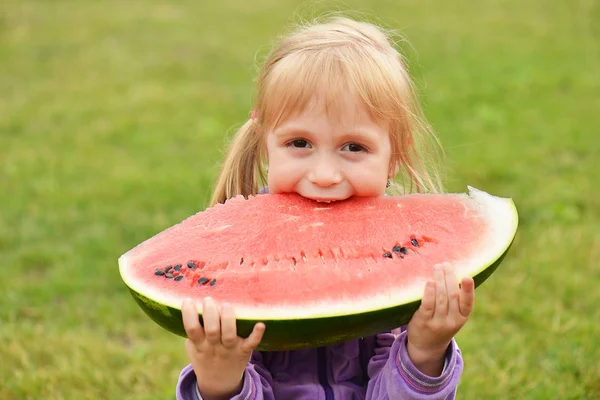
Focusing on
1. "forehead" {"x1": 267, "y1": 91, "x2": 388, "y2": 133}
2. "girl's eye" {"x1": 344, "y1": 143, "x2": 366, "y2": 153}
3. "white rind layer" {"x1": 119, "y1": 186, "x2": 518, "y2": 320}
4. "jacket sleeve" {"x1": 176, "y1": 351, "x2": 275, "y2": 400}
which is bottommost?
"jacket sleeve" {"x1": 176, "y1": 351, "x2": 275, "y2": 400}

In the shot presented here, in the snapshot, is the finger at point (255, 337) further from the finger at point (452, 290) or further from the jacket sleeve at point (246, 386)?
the finger at point (452, 290)

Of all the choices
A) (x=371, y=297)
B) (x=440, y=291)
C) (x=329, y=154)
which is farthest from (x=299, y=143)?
(x=440, y=291)

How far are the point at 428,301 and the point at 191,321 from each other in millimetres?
599

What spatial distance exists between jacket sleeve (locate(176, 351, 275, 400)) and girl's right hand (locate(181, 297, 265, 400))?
0.18 feet

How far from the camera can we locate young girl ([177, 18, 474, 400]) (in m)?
1.99

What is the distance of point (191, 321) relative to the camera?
1916 mm

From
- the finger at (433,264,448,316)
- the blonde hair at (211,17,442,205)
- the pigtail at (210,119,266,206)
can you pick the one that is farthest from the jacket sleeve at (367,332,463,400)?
the pigtail at (210,119,266,206)

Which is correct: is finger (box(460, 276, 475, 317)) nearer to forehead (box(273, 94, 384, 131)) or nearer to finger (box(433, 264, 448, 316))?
finger (box(433, 264, 448, 316))

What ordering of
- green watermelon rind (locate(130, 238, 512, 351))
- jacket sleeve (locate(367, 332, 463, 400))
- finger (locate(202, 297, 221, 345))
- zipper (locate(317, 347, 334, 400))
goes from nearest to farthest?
finger (locate(202, 297, 221, 345)) → green watermelon rind (locate(130, 238, 512, 351)) → jacket sleeve (locate(367, 332, 463, 400)) → zipper (locate(317, 347, 334, 400))

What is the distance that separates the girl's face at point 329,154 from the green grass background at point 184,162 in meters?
1.09

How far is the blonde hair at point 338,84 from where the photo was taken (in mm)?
2271

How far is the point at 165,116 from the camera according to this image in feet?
23.3

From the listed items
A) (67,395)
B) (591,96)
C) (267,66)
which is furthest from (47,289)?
Answer: (591,96)

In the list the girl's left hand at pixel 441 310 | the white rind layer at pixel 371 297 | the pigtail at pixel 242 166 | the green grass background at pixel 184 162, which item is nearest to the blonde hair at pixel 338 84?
the pigtail at pixel 242 166
